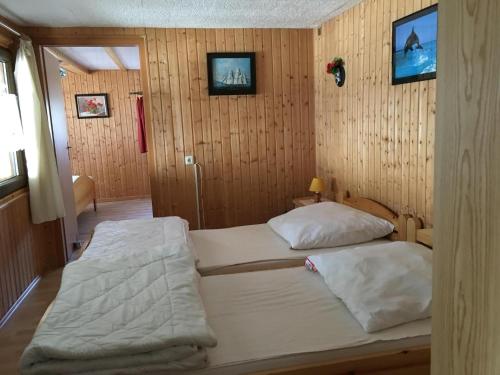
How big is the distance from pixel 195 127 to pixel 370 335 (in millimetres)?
2910

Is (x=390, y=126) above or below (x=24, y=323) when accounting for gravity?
above

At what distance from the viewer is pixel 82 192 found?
570 centimetres

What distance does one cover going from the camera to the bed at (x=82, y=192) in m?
5.39

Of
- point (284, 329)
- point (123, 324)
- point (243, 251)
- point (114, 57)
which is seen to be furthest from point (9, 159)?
point (284, 329)

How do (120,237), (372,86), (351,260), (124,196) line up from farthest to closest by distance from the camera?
(124,196) < (372,86) < (120,237) < (351,260)

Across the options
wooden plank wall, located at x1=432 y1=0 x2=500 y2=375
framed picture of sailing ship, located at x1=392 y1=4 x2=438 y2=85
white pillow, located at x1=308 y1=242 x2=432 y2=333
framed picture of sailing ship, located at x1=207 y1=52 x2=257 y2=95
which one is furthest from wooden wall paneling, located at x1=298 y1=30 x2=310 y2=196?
wooden plank wall, located at x1=432 y1=0 x2=500 y2=375

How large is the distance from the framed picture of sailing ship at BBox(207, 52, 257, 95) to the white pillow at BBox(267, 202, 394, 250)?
5.56 feet

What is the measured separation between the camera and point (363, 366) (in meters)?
1.58

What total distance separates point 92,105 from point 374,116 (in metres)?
5.47

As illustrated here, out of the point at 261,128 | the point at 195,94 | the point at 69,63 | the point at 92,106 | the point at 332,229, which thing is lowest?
the point at 332,229

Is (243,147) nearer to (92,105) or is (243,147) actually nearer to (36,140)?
(36,140)

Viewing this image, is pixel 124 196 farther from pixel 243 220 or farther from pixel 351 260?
pixel 351 260

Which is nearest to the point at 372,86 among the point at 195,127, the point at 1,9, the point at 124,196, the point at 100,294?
the point at 195,127

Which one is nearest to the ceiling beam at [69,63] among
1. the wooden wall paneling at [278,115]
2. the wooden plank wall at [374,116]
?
the wooden wall paneling at [278,115]
